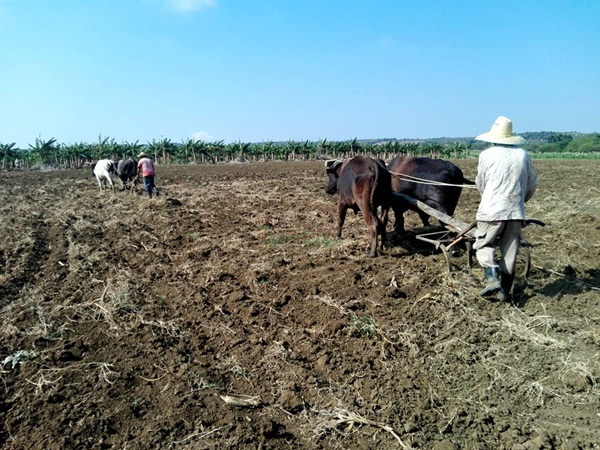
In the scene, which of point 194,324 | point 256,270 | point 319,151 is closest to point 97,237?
point 256,270

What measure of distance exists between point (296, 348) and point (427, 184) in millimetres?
4148

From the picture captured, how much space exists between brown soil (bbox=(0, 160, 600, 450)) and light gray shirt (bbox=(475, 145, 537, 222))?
109 cm

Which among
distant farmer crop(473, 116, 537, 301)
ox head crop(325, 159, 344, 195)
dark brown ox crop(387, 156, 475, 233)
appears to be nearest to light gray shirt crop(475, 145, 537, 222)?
distant farmer crop(473, 116, 537, 301)

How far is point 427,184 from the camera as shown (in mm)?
7156

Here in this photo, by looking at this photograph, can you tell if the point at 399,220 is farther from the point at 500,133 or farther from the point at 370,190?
the point at 500,133

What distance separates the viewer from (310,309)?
4.96m

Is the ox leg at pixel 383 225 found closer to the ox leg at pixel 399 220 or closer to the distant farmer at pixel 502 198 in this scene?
the ox leg at pixel 399 220

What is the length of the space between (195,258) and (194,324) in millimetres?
2467

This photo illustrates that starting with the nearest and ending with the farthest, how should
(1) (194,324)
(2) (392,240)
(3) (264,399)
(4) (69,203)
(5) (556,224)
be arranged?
1. (3) (264,399)
2. (1) (194,324)
3. (2) (392,240)
4. (5) (556,224)
5. (4) (69,203)

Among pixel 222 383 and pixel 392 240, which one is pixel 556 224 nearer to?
pixel 392 240

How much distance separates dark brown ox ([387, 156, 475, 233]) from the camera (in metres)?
6.96

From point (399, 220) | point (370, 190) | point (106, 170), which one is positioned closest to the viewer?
point (370, 190)

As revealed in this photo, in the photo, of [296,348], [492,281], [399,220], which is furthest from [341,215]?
[296,348]

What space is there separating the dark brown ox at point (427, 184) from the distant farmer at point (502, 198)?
7.01ft
